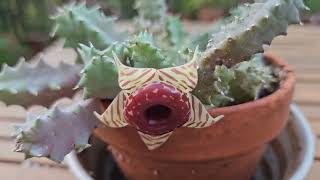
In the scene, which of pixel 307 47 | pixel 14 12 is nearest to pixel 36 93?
pixel 307 47

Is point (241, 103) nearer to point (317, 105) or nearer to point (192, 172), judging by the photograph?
point (192, 172)

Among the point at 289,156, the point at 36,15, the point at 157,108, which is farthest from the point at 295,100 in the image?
the point at 36,15

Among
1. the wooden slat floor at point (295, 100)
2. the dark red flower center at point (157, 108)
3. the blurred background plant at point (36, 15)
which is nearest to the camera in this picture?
the dark red flower center at point (157, 108)

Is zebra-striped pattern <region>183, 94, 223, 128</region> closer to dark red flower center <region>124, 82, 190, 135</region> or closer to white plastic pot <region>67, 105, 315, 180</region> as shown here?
dark red flower center <region>124, 82, 190, 135</region>

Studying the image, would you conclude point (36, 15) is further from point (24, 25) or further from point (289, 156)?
point (289, 156)

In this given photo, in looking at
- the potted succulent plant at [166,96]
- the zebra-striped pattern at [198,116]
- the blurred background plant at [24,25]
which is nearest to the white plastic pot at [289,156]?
the potted succulent plant at [166,96]

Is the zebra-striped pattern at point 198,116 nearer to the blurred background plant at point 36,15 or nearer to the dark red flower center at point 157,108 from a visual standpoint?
the dark red flower center at point 157,108
